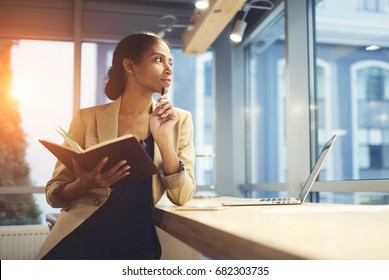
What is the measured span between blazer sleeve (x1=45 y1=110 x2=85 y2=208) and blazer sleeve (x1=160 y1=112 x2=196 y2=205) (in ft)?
0.91

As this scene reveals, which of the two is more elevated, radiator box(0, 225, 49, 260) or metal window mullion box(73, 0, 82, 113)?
metal window mullion box(73, 0, 82, 113)

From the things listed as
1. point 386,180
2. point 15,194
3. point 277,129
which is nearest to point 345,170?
point 386,180

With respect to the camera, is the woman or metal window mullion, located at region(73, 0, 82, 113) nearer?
the woman

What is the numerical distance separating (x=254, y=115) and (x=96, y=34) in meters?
1.47

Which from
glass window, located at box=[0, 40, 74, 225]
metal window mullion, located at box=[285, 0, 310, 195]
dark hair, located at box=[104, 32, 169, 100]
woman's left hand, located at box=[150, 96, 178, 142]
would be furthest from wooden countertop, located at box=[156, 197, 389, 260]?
glass window, located at box=[0, 40, 74, 225]

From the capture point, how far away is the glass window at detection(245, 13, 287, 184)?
11.3 ft

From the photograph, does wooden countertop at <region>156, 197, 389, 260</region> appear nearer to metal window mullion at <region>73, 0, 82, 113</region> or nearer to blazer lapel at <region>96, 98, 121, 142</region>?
blazer lapel at <region>96, 98, 121, 142</region>

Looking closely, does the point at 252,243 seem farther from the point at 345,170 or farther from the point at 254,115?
the point at 254,115

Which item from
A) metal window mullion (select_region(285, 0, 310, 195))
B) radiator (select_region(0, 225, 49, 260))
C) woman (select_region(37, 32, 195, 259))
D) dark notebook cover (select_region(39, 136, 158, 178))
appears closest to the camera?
dark notebook cover (select_region(39, 136, 158, 178))

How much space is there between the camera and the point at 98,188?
3.90 feet

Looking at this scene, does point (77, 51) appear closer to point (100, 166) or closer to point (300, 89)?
point (300, 89)

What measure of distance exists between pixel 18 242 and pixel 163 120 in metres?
2.22

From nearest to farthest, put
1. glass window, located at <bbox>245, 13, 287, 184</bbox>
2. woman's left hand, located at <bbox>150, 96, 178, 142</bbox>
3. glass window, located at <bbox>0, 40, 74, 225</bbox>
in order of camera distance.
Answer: woman's left hand, located at <bbox>150, 96, 178, 142</bbox>, glass window, located at <bbox>0, 40, 74, 225</bbox>, glass window, located at <bbox>245, 13, 287, 184</bbox>

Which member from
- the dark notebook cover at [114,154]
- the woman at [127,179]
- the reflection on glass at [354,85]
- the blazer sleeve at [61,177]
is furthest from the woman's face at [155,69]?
the reflection on glass at [354,85]
